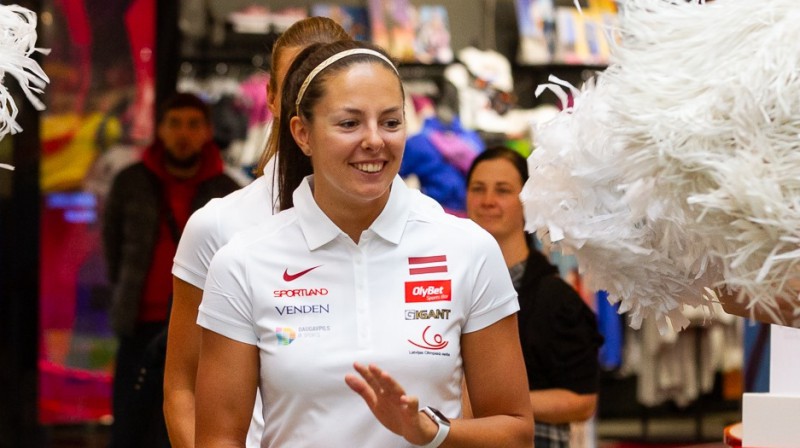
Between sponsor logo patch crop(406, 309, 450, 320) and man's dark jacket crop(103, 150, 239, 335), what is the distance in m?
2.80

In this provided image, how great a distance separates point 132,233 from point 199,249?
2.62 metres

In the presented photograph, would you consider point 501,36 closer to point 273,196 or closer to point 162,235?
point 162,235

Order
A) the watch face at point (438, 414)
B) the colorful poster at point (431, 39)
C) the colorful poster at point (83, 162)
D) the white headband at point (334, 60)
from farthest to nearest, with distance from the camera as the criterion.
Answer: the colorful poster at point (431, 39) → the colorful poster at point (83, 162) → the white headband at point (334, 60) → the watch face at point (438, 414)

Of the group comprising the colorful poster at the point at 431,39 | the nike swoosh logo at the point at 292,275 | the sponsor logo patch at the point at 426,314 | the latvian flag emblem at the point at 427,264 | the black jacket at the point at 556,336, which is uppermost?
the colorful poster at the point at 431,39

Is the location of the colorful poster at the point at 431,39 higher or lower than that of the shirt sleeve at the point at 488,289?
higher

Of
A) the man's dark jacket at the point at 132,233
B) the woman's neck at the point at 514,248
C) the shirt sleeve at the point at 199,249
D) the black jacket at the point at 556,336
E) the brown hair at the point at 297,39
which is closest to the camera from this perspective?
the shirt sleeve at the point at 199,249

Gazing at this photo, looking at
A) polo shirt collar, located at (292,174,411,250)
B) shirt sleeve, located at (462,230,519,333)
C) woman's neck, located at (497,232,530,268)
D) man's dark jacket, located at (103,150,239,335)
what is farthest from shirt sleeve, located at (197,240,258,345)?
man's dark jacket, located at (103,150,239,335)

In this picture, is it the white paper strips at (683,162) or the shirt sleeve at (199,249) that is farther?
the shirt sleeve at (199,249)

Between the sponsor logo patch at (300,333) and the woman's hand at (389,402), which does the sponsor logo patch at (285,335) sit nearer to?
the sponsor logo patch at (300,333)

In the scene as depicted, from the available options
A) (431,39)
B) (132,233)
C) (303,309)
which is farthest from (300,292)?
(431,39)

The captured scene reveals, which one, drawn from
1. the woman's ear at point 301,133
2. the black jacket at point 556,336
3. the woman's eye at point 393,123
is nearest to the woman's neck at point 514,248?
the black jacket at point 556,336

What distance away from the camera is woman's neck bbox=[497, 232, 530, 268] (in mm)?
3732

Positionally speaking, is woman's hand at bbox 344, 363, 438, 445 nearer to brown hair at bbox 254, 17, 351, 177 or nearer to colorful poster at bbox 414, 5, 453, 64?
brown hair at bbox 254, 17, 351, 177

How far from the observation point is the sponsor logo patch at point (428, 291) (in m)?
2.21
